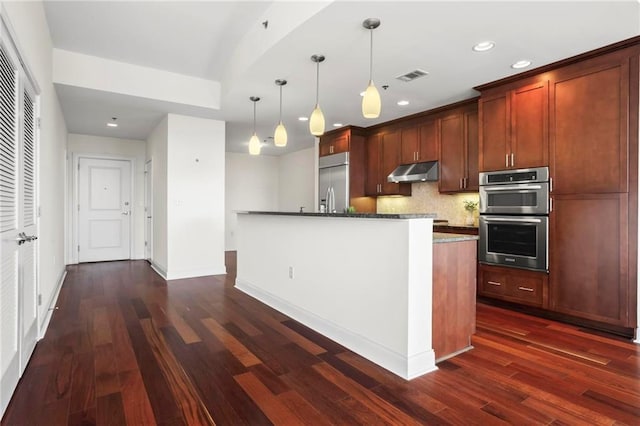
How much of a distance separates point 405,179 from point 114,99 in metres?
4.00

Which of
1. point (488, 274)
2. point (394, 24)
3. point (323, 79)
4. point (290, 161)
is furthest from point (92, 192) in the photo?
point (488, 274)

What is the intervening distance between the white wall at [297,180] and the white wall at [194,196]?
2701mm

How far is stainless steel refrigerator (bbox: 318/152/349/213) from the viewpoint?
19.3 ft

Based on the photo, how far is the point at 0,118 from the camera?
184cm

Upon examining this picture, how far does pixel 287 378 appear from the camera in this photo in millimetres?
2168

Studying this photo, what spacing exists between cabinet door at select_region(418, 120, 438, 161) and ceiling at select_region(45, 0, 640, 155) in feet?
1.30

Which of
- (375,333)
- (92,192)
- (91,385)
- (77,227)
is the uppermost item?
(92,192)

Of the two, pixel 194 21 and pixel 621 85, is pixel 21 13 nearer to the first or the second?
pixel 194 21

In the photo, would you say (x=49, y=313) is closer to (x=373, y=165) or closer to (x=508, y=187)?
(x=373, y=165)

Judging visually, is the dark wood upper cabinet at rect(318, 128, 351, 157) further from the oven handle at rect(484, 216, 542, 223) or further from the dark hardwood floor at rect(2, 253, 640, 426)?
the dark hardwood floor at rect(2, 253, 640, 426)

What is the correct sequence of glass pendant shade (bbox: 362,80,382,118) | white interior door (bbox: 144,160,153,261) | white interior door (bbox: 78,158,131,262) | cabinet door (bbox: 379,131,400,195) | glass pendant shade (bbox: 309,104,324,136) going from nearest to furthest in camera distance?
glass pendant shade (bbox: 362,80,382,118) < glass pendant shade (bbox: 309,104,324,136) < cabinet door (bbox: 379,131,400,195) < white interior door (bbox: 144,160,153,261) < white interior door (bbox: 78,158,131,262)

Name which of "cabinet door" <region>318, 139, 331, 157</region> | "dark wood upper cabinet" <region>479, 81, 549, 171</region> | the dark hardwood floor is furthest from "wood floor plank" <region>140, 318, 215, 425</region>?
"cabinet door" <region>318, 139, 331, 157</region>

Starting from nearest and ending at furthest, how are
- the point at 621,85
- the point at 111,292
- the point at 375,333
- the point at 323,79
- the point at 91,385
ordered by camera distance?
the point at 91,385, the point at 375,333, the point at 621,85, the point at 323,79, the point at 111,292

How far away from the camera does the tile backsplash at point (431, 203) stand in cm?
488
